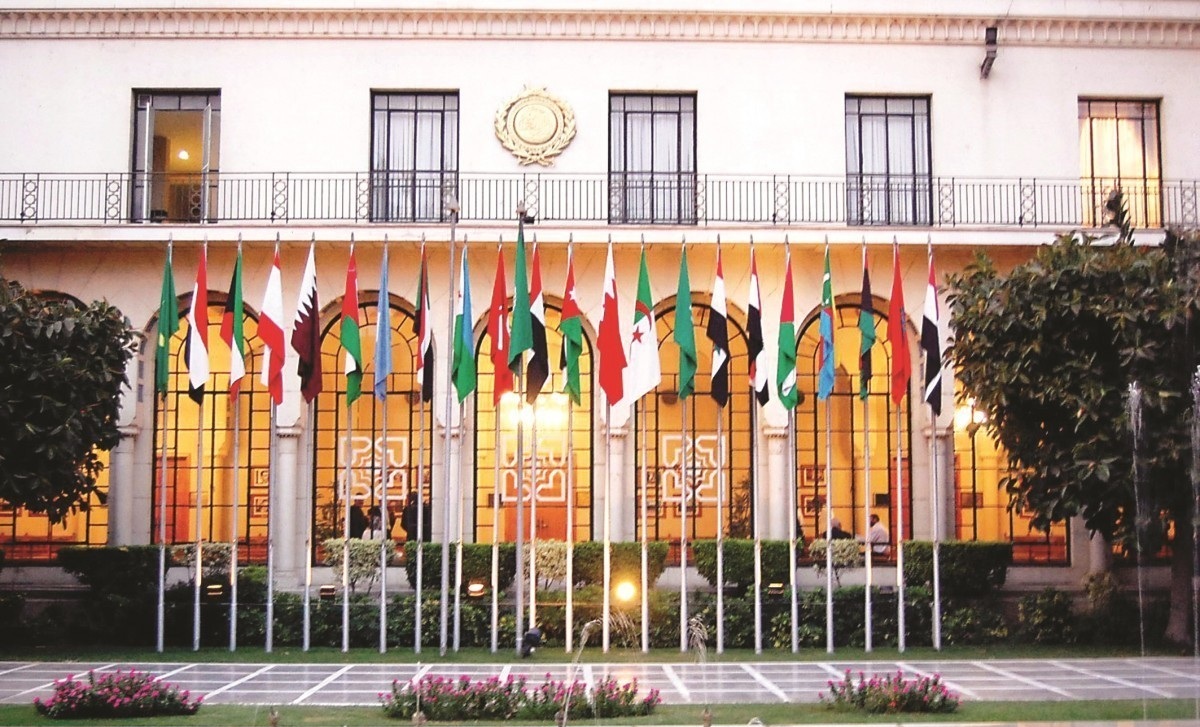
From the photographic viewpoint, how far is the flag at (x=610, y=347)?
987 inches

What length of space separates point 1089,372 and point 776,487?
7.74 m

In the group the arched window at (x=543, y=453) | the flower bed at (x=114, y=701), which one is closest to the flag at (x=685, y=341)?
Answer: the arched window at (x=543, y=453)

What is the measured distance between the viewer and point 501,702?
1792 cm

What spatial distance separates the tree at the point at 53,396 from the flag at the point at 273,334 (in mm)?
3147

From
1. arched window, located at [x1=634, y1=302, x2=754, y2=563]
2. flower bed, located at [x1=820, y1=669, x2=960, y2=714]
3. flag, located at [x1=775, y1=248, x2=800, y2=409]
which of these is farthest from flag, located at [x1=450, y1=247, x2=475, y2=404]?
flower bed, located at [x1=820, y1=669, x2=960, y2=714]

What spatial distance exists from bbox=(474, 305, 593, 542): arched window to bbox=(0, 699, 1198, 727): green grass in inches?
460

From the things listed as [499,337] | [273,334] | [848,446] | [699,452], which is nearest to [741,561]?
[699,452]

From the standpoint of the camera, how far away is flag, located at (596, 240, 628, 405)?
25.1 meters

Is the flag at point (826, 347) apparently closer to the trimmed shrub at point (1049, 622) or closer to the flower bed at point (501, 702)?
the trimmed shrub at point (1049, 622)

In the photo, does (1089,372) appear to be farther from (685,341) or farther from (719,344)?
(685,341)

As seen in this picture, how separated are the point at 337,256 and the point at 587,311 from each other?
5.65m

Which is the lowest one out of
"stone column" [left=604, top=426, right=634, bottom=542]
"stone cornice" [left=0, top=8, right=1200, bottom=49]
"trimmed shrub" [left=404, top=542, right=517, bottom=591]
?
"trimmed shrub" [left=404, top=542, right=517, bottom=591]

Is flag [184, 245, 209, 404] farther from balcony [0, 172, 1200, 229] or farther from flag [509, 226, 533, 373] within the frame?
flag [509, 226, 533, 373]

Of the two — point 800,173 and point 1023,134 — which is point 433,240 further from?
point 1023,134
